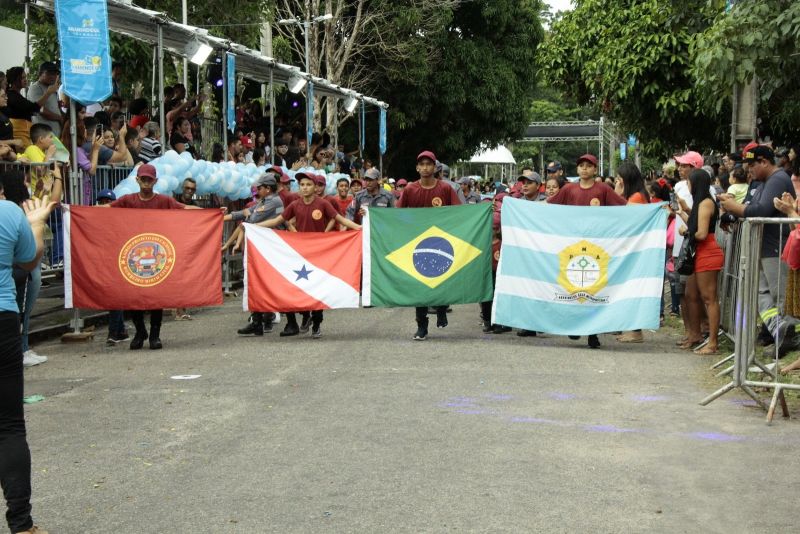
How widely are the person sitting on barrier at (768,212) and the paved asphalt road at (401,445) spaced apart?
0.88m

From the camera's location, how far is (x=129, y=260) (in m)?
12.4

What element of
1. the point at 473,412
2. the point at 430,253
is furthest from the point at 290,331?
the point at 473,412

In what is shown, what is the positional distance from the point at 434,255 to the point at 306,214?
166 centimetres

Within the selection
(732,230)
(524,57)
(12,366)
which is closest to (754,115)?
(732,230)

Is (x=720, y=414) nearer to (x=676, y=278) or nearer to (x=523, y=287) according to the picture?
(x=523, y=287)

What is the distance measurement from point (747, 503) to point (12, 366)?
3.95 meters

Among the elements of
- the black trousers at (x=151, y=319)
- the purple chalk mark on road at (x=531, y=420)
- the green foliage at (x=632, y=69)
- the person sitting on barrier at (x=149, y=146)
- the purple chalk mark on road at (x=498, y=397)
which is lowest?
the purple chalk mark on road at (x=498, y=397)

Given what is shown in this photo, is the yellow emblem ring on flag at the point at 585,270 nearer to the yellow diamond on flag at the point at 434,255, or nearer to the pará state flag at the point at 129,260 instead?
the yellow diamond on flag at the point at 434,255

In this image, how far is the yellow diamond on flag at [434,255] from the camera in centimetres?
1293

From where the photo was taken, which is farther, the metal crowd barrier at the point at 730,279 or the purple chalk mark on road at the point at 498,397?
the metal crowd barrier at the point at 730,279

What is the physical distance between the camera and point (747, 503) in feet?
19.9

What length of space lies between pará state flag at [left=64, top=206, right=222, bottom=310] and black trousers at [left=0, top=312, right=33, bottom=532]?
6.69 m

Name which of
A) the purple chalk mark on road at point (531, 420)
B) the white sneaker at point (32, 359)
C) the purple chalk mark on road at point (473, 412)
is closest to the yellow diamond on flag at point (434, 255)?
the white sneaker at point (32, 359)

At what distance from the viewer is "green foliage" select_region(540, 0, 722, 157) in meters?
23.3
